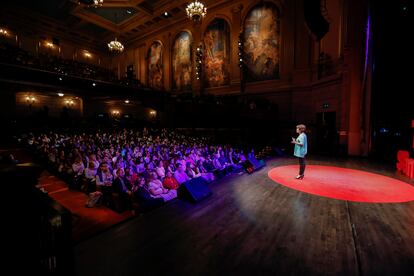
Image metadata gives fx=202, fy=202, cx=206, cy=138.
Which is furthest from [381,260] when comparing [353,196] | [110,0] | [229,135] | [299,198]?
[110,0]

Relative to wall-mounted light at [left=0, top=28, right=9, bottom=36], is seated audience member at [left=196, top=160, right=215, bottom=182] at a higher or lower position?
lower

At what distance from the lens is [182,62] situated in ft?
62.3

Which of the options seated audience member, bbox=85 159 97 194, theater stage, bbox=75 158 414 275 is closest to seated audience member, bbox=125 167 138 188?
seated audience member, bbox=85 159 97 194

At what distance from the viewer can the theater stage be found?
231 cm

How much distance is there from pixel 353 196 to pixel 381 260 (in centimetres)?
234

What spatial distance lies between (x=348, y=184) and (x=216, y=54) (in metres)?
14.2

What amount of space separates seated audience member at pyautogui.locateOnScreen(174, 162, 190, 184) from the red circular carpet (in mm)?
2512

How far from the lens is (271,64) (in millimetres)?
14094

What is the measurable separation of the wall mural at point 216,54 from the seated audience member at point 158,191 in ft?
43.4

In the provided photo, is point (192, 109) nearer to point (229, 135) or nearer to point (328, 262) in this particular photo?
point (229, 135)

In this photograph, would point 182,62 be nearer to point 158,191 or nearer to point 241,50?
point 241,50

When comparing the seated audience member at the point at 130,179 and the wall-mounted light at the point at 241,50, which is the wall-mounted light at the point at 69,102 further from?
the seated audience member at the point at 130,179

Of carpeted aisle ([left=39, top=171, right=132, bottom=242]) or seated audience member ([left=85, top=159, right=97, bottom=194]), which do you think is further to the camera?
seated audience member ([left=85, top=159, right=97, bottom=194])

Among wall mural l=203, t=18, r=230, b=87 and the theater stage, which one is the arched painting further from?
the theater stage
